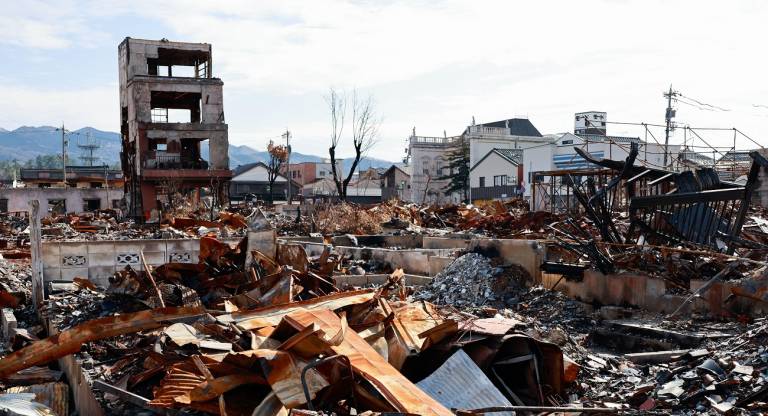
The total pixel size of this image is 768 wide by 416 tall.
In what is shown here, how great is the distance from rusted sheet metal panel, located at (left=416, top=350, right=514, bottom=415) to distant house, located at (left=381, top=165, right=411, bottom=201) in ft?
177

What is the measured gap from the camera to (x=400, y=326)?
6820mm

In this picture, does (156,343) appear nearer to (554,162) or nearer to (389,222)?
(389,222)

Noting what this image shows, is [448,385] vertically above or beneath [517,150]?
beneath

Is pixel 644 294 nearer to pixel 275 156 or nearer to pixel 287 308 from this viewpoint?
pixel 287 308

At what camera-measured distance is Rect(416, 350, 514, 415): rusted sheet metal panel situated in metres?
5.80

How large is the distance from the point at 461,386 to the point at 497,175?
45472 mm

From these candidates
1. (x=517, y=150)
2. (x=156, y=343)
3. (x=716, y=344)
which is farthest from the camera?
(x=517, y=150)

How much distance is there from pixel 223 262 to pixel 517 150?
4647 cm

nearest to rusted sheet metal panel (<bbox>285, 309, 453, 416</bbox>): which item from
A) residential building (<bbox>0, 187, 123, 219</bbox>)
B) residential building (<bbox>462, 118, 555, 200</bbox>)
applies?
residential building (<bbox>462, 118, 555, 200</bbox>)

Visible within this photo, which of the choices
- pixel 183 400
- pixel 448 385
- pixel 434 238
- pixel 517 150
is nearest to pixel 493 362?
pixel 448 385

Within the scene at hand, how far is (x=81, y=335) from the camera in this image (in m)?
6.95

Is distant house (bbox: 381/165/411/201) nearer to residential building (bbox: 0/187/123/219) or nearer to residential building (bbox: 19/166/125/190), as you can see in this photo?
residential building (bbox: 19/166/125/190)

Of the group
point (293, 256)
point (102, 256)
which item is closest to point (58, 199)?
point (102, 256)

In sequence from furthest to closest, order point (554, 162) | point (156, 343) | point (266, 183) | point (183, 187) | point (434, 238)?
point (266, 183) → point (554, 162) → point (183, 187) → point (434, 238) → point (156, 343)
